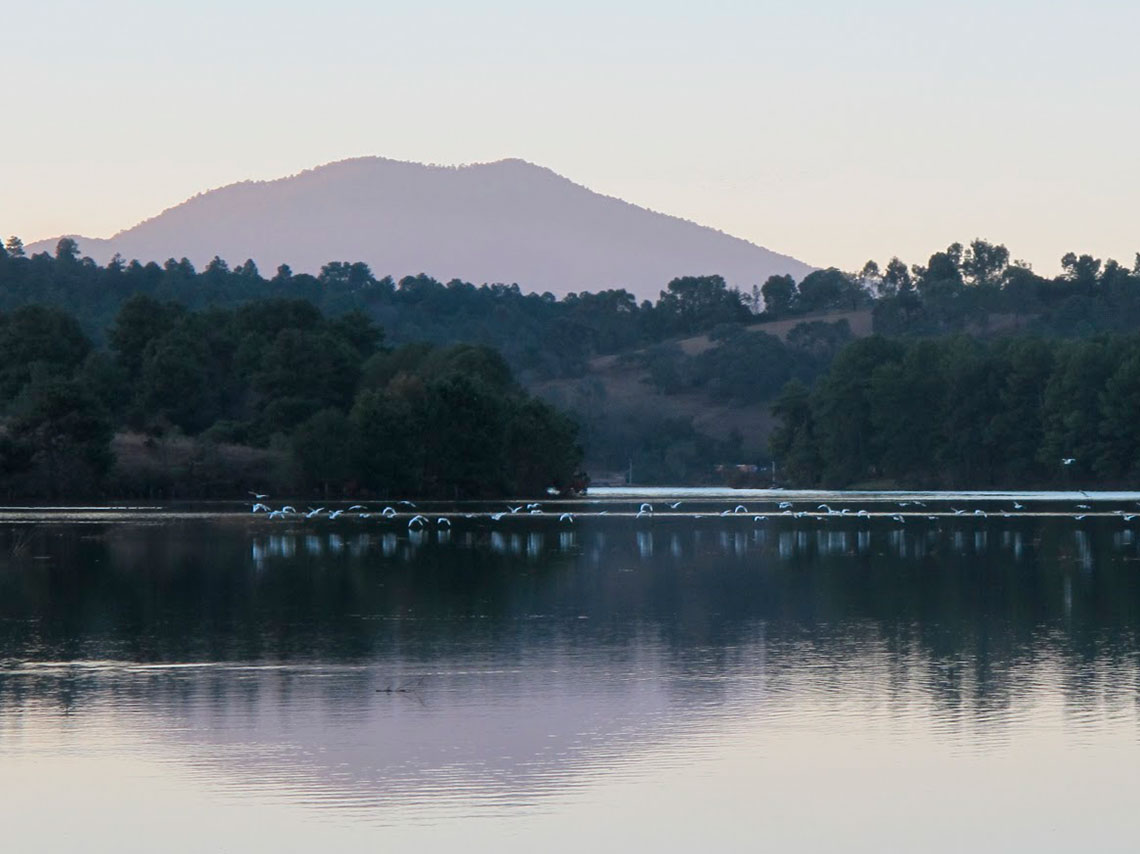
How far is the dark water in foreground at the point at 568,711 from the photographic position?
15.6m

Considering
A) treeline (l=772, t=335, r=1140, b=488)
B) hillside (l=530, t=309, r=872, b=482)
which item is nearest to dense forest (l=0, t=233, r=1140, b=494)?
treeline (l=772, t=335, r=1140, b=488)

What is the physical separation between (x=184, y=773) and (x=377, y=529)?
4912 centimetres

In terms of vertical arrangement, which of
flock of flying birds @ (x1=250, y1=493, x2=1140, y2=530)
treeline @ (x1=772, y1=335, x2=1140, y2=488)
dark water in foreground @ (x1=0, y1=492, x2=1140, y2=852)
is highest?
treeline @ (x1=772, y1=335, x2=1140, y2=488)

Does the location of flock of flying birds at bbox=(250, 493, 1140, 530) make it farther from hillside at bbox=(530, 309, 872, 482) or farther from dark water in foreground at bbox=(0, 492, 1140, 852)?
hillside at bbox=(530, 309, 872, 482)

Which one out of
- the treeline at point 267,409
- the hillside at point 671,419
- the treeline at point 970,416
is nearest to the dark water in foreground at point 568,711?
the treeline at point 267,409

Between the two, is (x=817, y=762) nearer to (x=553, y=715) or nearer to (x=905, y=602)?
(x=553, y=715)

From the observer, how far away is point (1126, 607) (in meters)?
33.7

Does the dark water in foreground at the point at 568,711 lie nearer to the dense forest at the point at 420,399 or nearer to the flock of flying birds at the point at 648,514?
the flock of flying birds at the point at 648,514

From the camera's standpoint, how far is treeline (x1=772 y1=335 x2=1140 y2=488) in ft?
409


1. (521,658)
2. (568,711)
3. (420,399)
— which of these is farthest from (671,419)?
(568,711)

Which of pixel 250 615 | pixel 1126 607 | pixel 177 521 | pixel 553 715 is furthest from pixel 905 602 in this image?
pixel 177 521

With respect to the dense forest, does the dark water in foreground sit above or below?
below

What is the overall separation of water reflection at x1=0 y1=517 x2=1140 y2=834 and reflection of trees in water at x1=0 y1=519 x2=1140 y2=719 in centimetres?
11

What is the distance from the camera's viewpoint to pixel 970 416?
134 m
